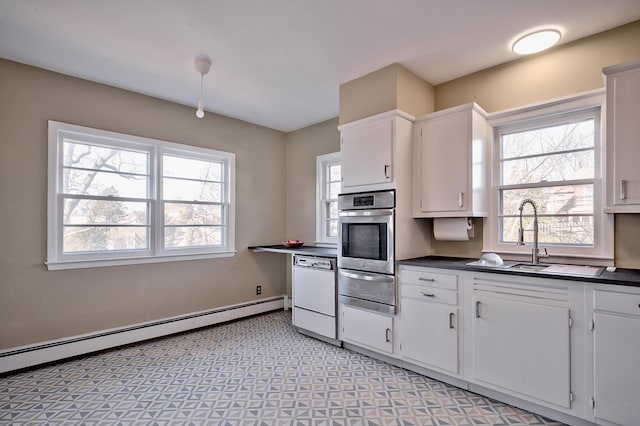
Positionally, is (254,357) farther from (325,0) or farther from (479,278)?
(325,0)

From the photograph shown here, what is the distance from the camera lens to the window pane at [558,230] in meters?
2.48

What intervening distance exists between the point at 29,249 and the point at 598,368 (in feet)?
14.3

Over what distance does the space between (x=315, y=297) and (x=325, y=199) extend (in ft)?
4.88

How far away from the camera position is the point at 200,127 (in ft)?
13.3

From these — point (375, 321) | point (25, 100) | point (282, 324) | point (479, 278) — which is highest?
point (25, 100)

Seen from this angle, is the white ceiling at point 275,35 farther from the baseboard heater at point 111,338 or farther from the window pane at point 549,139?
the baseboard heater at point 111,338

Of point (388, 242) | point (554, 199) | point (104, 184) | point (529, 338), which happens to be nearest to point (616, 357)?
point (529, 338)

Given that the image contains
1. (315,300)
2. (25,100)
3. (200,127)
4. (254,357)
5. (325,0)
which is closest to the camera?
(325,0)

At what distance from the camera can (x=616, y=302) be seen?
186cm

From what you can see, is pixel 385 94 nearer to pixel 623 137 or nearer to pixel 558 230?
pixel 623 137

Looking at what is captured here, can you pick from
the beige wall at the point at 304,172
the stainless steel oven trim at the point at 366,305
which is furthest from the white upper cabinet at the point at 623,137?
the beige wall at the point at 304,172

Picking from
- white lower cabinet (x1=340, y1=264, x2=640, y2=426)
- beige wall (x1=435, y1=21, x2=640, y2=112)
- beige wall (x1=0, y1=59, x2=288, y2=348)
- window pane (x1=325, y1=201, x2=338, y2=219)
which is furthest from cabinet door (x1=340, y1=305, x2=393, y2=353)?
beige wall (x1=435, y1=21, x2=640, y2=112)

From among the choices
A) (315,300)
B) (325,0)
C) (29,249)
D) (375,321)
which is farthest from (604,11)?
(29,249)

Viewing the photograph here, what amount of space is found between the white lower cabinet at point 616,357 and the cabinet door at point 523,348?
147 millimetres
